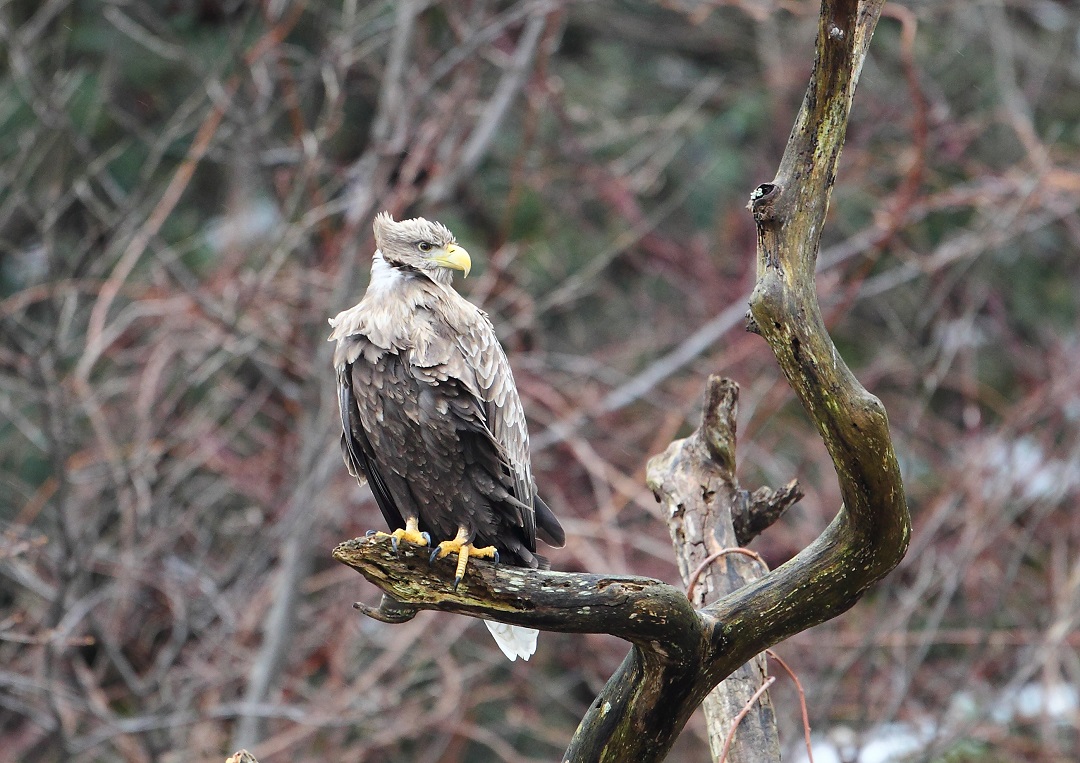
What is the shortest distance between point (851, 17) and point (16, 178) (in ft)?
13.8

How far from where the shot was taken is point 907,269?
761 centimetres

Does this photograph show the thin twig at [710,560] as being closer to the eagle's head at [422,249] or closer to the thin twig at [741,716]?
the thin twig at [741,716]

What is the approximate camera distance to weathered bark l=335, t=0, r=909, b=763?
8.07 feet

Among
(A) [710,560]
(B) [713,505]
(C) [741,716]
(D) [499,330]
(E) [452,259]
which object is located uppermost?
(D) [499,330]

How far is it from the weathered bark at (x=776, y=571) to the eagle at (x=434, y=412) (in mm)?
490

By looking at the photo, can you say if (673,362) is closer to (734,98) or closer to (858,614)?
A: (858,614)

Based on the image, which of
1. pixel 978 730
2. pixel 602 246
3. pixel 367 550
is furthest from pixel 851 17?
pixel 602 246

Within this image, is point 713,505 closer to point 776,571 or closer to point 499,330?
point 776,571

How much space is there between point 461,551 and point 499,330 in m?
3.87

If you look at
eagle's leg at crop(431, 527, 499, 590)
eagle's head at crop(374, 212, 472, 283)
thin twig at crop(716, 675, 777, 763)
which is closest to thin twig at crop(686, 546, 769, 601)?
thin twig at crop(716, 675, 777, 763)

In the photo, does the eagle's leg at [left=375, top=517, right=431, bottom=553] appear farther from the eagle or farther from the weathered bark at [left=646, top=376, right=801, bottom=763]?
the weathered bark at [left=646, top=376, right=801, bottom=763]

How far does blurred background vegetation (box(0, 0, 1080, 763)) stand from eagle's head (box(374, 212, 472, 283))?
171 centimetres

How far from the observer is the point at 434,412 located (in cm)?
331

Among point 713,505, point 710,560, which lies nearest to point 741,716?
point 710,560
